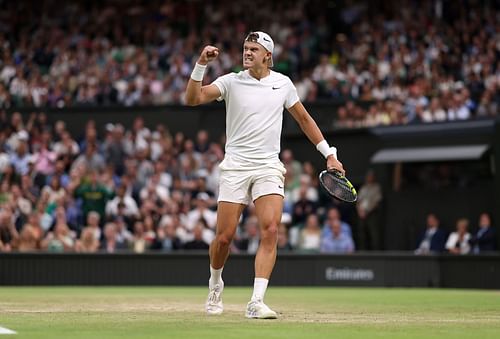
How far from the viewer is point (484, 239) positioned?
19.5 metres

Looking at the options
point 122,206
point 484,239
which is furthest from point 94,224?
point 484,239

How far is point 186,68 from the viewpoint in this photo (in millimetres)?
25438

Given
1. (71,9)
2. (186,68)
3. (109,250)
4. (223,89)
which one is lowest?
(109,250)

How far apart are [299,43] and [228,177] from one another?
17200 mm

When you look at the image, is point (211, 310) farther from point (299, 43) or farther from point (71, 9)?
point (71, 9)

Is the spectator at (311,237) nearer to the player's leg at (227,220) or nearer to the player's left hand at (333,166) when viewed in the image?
→ the player's left hand at (333,166)

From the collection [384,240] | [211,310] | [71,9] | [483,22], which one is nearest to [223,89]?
[211,310]

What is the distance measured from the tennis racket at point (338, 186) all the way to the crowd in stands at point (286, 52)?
11.8 meters

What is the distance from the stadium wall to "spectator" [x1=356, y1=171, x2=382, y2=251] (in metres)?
2.36

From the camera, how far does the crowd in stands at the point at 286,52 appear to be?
75.0 ft

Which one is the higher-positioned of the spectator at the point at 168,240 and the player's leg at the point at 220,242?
the player's leg at the point at 220,242

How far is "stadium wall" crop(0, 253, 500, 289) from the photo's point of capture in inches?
755

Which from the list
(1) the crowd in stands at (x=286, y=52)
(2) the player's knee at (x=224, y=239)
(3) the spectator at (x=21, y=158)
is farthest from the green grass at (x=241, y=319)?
(1) the crowd in stands at (x=286, y=52)

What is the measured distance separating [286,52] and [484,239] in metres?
8.20
